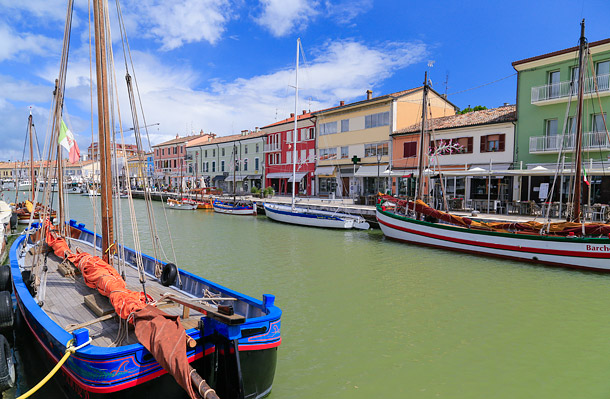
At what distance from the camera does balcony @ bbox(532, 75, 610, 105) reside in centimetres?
2231

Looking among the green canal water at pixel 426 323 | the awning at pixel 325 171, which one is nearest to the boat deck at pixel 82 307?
the green canal water at pixel 426 323

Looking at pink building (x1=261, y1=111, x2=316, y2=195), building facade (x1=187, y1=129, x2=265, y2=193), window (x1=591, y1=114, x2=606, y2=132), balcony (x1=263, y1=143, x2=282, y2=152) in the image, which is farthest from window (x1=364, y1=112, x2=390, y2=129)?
building facade (x1=187, y1=129, x2=265, y2=193)

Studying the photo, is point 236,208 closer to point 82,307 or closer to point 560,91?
point 560,91

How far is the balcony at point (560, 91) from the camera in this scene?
73.2ft

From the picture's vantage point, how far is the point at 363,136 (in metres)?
38.2

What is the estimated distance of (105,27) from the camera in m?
7.31

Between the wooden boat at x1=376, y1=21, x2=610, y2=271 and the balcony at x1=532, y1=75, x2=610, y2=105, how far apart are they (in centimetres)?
940

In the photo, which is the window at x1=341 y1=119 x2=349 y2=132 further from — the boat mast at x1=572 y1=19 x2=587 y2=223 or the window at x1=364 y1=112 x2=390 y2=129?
the boat mast at x1=572 y1=19 x2=587 y2=223

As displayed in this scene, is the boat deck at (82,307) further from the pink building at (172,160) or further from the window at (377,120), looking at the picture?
the pink building at (172,160)

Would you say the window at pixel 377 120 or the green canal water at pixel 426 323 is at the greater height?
the window at pixel 377 120

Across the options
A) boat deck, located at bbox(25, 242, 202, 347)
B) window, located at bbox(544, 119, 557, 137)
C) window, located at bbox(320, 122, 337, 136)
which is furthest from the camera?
window, located at bbox(320, 122, 337, 136)

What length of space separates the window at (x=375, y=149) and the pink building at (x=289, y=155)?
23.0ft

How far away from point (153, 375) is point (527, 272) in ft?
44.3

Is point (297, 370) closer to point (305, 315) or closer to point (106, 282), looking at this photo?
point (305, 315)
